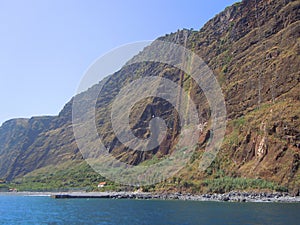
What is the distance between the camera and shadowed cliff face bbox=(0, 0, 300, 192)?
80312mm

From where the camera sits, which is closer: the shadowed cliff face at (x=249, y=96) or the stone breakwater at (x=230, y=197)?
the stone breakwater at (x=230, y=197)

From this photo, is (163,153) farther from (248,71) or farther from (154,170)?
(248,71)

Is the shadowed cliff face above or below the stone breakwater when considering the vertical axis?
above

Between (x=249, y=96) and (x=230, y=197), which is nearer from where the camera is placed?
(x=230, y=197)

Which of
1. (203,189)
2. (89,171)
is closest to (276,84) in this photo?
(203,189)

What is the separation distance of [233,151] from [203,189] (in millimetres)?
11092

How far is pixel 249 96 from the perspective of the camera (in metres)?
106

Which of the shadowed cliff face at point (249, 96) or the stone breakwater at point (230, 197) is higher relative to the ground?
the shadowed cliff face at point (249, 96)

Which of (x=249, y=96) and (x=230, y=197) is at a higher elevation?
(x=249, y=96)

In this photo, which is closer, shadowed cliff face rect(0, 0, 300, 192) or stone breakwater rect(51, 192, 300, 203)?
stone breakwater rect(51, 192, 300, 203)

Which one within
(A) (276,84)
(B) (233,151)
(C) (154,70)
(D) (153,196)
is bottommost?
(D) (153,196)

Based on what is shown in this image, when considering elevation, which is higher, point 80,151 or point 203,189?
point 80,151

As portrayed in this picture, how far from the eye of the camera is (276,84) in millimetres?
98750

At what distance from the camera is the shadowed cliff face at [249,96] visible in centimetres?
8031
